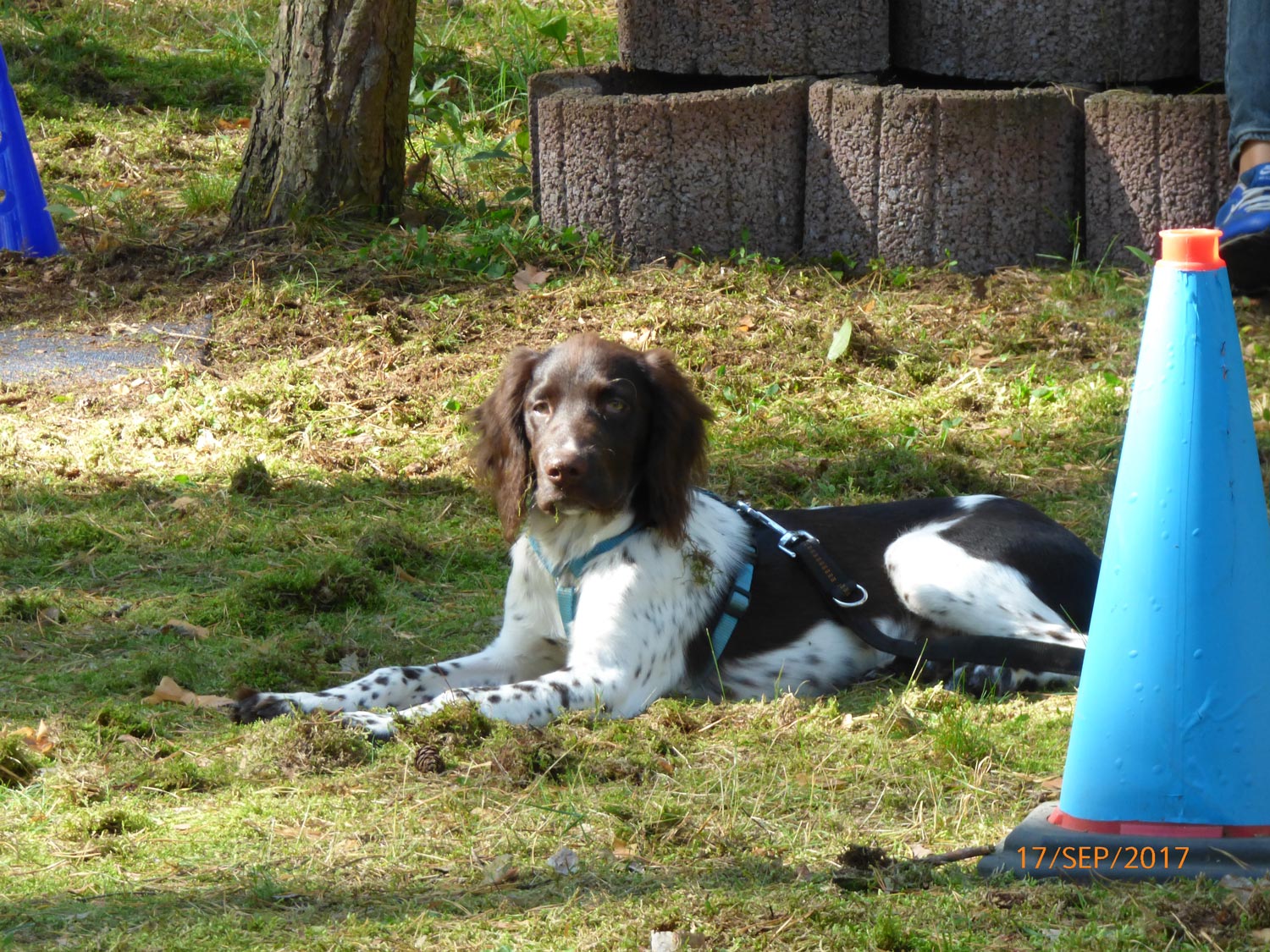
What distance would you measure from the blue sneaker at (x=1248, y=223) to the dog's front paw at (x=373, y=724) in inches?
164

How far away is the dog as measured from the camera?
13.3ft

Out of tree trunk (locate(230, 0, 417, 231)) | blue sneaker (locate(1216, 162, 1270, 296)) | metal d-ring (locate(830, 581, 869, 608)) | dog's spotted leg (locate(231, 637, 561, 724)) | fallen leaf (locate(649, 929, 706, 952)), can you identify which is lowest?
dog's spotted leg (locate(231, 637, 561, 724))

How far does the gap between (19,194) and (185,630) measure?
166 inches

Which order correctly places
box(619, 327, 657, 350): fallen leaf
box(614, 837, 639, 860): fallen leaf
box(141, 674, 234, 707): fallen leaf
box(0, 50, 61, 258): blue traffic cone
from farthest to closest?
box(0, 50, 61, 258): blue traffic cone → box(619, 327, 657, 350): fallen leaf → box(141, 674, 234, 707): fallen leaf → box(614, 837, 639, 860): fallen leaf

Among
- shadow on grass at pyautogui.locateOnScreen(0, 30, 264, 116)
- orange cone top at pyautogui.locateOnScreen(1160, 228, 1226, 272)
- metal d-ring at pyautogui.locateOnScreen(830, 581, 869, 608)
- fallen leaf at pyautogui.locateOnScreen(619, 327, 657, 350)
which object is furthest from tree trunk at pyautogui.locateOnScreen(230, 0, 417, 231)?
orange cone top at pyautogui.locateOnScreen(1160, 228, 1226, 272)

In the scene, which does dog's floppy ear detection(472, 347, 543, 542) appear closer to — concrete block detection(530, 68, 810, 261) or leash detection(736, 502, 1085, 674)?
leash detection(736, 502, 1085, 674)

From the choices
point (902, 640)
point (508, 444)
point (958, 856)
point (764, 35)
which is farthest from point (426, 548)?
point (764, 35)

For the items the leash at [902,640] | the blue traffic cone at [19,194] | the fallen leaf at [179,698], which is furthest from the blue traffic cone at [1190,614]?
the blue traffic cone at [19,194]

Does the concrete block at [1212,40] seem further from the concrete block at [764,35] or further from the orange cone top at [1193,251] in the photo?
the orange cone top at [1193,251]

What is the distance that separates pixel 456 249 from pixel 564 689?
13.7ft

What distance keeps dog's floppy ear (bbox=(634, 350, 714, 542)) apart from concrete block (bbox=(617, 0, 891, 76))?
376cm

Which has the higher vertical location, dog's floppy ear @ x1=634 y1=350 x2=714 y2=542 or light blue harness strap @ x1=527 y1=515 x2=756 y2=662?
dog's floppy ear @ x1=634 y1=350 x2=714 y2=542

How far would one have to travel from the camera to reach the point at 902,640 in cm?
427

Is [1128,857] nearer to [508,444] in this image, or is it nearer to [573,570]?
[573,570]
